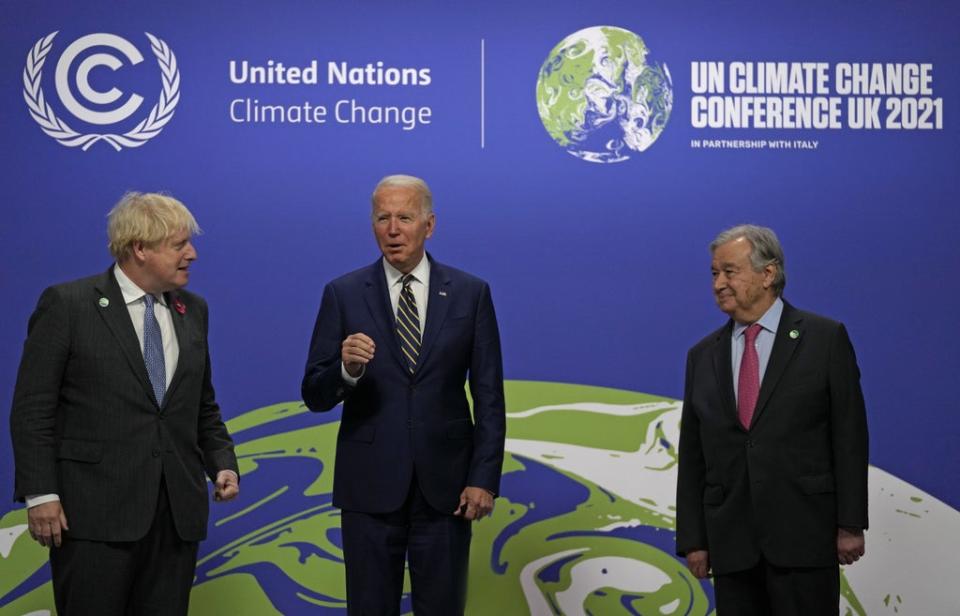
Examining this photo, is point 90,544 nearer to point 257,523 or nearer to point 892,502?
point 257,523

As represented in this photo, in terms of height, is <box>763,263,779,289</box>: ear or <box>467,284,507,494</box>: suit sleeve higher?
<box>763,263,779,289</box>: ear

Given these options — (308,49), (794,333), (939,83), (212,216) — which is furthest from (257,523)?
(939,83)

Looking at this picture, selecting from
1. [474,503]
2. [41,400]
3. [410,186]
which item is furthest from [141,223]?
[474,503]

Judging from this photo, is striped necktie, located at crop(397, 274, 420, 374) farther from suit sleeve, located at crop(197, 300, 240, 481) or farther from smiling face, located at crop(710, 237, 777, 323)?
smiling face, located at crop(710, 237, 777, 323)

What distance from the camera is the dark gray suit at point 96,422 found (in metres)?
2.65

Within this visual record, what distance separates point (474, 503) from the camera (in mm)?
2998

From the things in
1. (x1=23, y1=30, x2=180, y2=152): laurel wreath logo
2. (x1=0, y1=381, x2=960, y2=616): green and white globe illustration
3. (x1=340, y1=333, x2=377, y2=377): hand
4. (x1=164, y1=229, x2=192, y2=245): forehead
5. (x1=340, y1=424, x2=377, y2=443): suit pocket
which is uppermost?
(x1=23, y1=30, x2=180, y2=152): laurel wreath logo

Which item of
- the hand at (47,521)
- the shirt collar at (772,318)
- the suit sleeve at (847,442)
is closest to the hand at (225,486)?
the hand at (47,521)

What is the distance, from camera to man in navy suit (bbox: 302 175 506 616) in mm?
3010

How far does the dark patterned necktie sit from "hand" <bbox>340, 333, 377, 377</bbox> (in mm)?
461

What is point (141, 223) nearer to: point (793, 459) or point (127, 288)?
point (127, 288)

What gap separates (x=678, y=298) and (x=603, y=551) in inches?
40.1

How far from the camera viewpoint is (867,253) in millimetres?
4227

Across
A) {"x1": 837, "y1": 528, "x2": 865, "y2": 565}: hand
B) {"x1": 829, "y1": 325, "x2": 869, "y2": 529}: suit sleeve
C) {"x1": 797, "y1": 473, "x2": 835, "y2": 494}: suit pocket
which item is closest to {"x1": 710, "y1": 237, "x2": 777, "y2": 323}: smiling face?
{"x1": 829, "y1": 325, "x2": 869, "y2": 529}: suit sleeve
